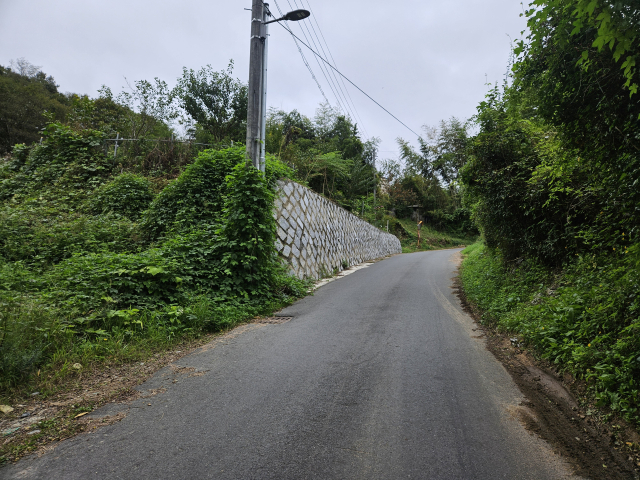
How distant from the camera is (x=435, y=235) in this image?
4216 centimetres

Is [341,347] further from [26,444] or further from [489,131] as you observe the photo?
[489,131]

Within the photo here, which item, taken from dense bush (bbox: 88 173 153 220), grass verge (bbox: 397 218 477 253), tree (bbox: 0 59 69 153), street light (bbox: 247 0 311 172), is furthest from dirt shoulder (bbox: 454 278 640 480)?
grass verge (bbox: 397 218 477 253)

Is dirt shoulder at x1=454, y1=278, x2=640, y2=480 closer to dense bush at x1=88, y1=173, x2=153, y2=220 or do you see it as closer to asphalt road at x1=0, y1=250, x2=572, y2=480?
asphalt road at x1=0, y1=250, x2=572, y2=480

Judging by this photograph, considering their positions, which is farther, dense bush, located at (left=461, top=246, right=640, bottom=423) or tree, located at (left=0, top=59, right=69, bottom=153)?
tree, located at (left=0, top=59, right=69, bottom=153)

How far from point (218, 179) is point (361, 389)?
7.35m

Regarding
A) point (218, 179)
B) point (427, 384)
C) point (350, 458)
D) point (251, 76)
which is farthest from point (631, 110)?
point (218, 179)

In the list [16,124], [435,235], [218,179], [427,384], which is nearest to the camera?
[427,384]

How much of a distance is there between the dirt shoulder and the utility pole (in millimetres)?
6495

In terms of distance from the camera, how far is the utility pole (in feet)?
25.9

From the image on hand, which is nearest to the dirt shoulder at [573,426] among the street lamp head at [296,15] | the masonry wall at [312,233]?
the masonry wall at [312,233]

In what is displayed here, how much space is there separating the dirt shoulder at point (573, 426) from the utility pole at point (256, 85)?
6.49 meters

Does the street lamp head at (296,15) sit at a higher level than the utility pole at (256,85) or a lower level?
higher

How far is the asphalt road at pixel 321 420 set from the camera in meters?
2.24

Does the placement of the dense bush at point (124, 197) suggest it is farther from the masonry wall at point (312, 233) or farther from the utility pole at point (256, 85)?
the utility pole at point (256, 85)
